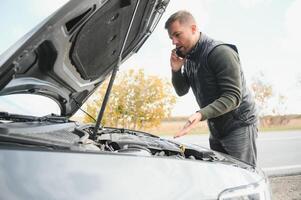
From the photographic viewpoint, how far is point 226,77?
2703mm

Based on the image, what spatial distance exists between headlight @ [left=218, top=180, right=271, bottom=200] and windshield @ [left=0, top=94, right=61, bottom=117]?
117cm

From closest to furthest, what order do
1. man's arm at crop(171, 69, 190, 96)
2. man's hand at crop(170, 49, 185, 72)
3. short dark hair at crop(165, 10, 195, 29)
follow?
short dark hair at crop(165, 10, 195, 29) < man's hand at crop(170, 49, 185, 72) < man's arm at crop(171, 69, 190, 96)

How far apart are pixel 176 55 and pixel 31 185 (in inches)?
82.6

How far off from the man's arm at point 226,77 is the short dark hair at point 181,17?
311 millimetres

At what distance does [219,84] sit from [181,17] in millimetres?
576

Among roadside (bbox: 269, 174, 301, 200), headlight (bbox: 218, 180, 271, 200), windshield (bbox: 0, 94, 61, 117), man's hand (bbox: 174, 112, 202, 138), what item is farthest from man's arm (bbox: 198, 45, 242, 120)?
roadside (bbox: 269, 174, 301, 200)

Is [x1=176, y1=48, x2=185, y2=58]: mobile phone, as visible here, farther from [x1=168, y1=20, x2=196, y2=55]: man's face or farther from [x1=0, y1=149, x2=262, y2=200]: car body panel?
[x1=0, y1=149, x2=262, y2=200]: car body panel

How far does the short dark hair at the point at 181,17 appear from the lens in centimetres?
279

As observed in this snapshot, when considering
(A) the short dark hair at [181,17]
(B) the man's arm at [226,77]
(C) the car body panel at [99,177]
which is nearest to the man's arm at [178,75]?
(A) the short dark hair at [181,17]

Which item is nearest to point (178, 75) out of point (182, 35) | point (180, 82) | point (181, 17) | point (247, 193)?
point (180, 82)

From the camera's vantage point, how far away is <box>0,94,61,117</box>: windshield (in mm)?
2021

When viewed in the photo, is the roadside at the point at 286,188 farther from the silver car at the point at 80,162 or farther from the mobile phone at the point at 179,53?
the silver car at the point at 80,162

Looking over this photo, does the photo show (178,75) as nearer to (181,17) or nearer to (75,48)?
(181,17)

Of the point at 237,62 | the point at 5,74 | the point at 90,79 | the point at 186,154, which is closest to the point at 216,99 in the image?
the point at 237,62
